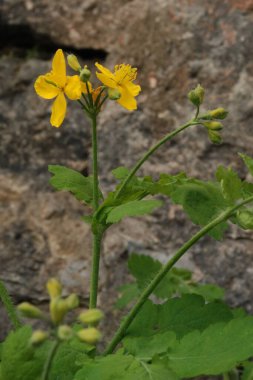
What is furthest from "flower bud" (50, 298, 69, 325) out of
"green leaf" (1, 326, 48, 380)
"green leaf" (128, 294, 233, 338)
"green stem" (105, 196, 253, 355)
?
"green leaf" (128, 294, 233, 338)

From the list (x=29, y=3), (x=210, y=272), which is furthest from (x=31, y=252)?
(x=29, y=3)

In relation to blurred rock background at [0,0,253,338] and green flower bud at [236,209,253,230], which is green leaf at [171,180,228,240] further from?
blurred rock background at [0,0,253,338]

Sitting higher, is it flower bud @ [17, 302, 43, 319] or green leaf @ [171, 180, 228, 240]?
green leaf @ [171, 180, 228, 240]

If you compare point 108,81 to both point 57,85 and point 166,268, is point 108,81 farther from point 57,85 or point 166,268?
point 166,268

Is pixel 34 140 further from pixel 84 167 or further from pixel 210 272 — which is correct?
pixel 210 272

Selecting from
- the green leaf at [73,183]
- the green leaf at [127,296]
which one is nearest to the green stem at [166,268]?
the green leaf at [73,183]

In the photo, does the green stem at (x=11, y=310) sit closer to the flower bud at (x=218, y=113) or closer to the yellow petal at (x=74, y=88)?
the yellow petal at (x=74, y=88)

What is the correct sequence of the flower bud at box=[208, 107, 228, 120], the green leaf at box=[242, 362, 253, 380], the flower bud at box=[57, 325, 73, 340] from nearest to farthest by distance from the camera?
1. the flower bud at box=[57, 325, 73, 340]
2. the flower bud at box=[208, 107, 228, 120]
3. the green leaf at box=[242, 362, 253, 380]
